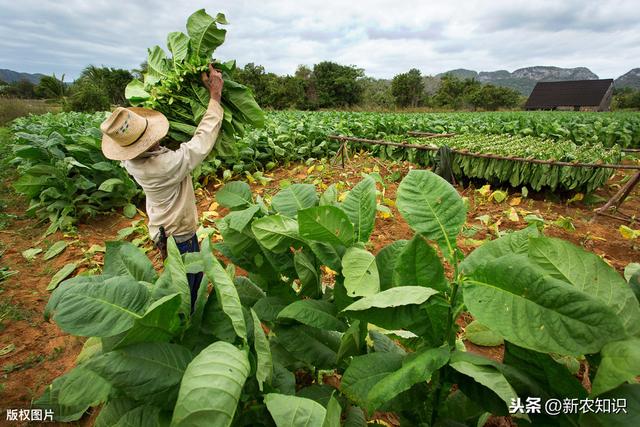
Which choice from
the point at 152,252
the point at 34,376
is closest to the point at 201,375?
the point at 34,376

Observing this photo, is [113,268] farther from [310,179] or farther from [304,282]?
[310,179]

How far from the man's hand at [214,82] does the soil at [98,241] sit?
78 centimetres

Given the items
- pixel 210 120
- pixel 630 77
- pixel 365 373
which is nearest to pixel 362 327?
pixel 365 373

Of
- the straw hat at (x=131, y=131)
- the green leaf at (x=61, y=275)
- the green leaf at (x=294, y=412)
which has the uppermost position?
the straw hat at (x=131, y=131)

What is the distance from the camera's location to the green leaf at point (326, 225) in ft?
3.07

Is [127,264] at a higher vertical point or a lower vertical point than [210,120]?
lower

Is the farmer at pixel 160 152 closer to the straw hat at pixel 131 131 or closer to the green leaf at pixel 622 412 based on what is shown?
the straw hat at pixel 131 131

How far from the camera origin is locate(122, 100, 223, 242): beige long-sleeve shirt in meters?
2.45

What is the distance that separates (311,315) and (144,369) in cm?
44

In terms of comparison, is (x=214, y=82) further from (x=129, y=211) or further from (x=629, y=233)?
(x=629, y=233)

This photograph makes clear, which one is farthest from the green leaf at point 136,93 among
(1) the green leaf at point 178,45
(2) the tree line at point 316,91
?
(2) the tree line at point 316,91

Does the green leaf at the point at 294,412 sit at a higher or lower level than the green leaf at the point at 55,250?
higher

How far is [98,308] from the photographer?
31.3 inches

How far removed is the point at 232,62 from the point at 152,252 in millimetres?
2913
